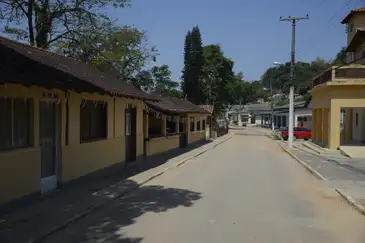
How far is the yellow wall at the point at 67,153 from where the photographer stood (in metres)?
8.37

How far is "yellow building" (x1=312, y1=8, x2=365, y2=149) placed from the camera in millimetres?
25859

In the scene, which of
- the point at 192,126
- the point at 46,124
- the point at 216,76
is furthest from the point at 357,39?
the point at 216,76

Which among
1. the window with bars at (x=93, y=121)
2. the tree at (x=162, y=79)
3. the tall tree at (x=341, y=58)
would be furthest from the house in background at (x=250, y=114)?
the window with bars at (x=93, y=121)

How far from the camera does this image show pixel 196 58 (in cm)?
5688

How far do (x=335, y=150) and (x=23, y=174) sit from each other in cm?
2169

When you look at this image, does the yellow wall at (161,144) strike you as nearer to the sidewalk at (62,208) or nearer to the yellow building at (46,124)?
the yellow building at (46,124)

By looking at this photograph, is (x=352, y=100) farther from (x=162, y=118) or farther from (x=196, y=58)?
(x=196, y=58)

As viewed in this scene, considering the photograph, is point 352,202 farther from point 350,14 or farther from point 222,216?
point 350,14

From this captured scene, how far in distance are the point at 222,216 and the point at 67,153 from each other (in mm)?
4887

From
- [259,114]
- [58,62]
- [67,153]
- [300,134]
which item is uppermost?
[58,62]

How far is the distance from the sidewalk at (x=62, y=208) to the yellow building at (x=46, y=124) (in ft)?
1.78

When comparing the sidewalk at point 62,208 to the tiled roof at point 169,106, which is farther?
the tiled roof at point 169,106

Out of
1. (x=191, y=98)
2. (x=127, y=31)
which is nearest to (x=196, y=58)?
(x=191, y=98)

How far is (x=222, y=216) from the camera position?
8.41 m
